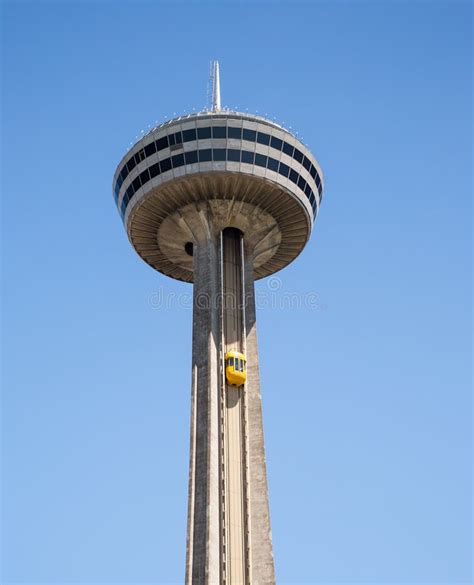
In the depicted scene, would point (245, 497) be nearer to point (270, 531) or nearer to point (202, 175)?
point (270, 531)

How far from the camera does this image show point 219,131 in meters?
76.3

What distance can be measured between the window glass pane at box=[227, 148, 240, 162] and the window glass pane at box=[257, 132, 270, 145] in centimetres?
262

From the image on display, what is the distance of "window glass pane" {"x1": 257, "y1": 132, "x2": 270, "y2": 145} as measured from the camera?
252 feet

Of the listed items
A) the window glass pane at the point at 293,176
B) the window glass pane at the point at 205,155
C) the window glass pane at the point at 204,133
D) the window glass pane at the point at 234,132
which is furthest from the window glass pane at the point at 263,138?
the window glass pane at the point at 205,155

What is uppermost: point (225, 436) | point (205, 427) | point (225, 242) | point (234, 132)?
point (234, 132)

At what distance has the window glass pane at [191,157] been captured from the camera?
249 ft

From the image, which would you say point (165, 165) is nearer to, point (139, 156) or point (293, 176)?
point (139, 156)

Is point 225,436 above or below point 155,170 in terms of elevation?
below

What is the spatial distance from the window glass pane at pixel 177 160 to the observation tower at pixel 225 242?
94 millimetres

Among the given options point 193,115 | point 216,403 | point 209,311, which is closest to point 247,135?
point 193,115

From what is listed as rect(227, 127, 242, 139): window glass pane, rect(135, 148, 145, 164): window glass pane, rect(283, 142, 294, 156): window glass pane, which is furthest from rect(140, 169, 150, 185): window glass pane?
rect(283, 142, 294, 156): window glass pane

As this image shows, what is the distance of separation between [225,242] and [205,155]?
30.3ft

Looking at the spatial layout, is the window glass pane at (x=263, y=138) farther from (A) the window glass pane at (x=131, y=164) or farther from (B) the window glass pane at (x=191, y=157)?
(A) the window glass pane at (x=131, y=164)

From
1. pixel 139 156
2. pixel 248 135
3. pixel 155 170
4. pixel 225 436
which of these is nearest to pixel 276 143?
pixel 248 135
